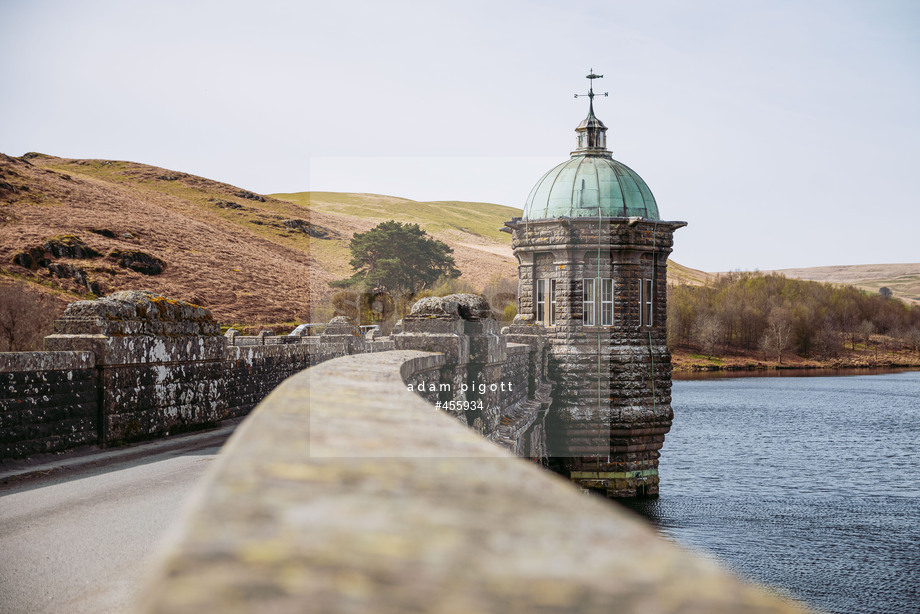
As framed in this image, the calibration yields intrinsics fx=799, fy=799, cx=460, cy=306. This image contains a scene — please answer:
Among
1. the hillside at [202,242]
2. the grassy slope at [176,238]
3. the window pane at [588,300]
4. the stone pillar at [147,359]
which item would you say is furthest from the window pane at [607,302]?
→ the grassy slope at [176,238]

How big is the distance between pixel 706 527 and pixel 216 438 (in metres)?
12.7

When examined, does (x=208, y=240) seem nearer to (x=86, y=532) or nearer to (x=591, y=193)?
(x=591, y=193)

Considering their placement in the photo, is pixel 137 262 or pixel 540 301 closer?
pixel 540 301

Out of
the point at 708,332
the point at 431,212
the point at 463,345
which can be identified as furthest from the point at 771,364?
the point at 463,345

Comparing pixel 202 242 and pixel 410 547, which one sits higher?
pixel 202 242

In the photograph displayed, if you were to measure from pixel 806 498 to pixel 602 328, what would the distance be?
7.54m

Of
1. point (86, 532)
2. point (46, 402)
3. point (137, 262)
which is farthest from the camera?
point (137, 262)

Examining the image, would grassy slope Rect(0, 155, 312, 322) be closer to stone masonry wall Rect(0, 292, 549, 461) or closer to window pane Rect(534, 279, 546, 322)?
window pane Rect(534, 279, 546, 322)

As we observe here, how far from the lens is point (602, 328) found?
19141mm

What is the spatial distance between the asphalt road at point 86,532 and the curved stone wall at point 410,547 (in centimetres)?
304

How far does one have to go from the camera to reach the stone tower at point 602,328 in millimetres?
18938

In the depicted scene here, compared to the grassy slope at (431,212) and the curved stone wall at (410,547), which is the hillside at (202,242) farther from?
the curved stone wall at (410,547)

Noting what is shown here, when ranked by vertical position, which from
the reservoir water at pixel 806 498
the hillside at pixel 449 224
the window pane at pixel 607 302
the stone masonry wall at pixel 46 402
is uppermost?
the hillside at pixel 449 224

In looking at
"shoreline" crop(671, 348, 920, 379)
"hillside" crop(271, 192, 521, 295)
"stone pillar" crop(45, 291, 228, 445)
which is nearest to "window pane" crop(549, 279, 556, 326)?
"stone pillar" crop(45, 291, 228, 445)
